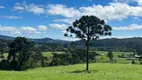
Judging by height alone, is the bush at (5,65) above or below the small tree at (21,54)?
below

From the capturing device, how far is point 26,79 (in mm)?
26984

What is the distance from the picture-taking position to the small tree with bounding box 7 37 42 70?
119 meters

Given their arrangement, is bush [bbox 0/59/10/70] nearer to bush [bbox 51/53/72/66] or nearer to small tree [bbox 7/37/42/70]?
small tree [bbox 7/37/42/70]


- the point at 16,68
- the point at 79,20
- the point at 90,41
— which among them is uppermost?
the point at 79,20

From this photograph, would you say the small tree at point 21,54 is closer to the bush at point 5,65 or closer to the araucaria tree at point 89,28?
the bush at point 5,65

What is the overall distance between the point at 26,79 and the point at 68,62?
125 metres

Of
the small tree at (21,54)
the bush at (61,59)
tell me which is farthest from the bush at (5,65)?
the bush at (61,59)

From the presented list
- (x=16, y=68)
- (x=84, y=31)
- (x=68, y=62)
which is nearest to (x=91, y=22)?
(x=84, y=31)

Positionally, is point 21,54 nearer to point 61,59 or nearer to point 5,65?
point 5,65

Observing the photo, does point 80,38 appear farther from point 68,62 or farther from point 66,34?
point 68,62

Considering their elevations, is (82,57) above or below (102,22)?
below

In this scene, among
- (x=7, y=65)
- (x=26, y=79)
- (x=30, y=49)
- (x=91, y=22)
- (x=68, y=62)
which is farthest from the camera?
(x=68, y=62)

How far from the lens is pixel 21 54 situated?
123875 mm

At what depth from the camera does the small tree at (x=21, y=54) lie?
119 metres
